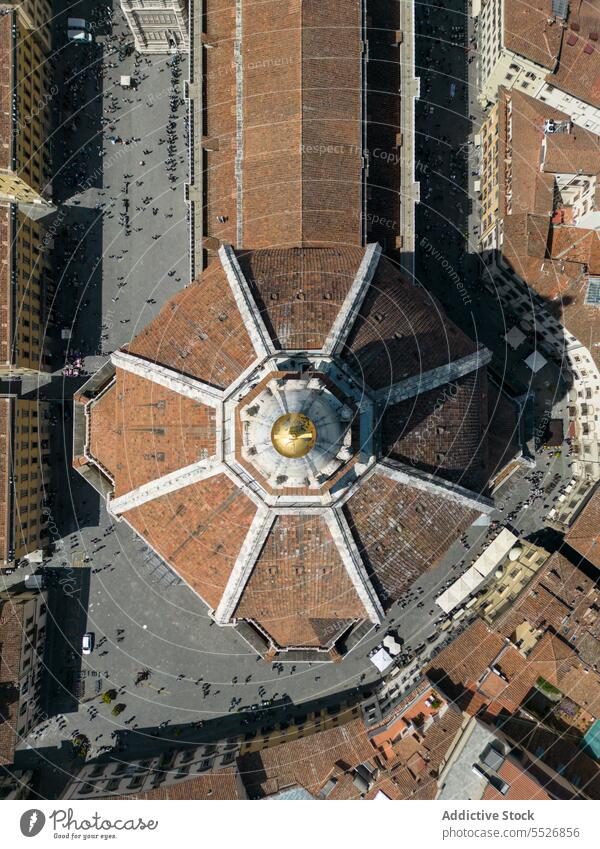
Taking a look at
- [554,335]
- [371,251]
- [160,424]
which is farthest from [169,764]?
[554,335]

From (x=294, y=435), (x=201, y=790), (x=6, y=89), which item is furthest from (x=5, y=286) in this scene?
(x=201, y=790)

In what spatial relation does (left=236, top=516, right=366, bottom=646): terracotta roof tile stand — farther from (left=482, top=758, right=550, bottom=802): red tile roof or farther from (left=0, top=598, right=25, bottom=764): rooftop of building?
(left=0, top=598, right=25, bottom=764): rooftop of building

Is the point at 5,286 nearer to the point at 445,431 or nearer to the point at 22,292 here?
the point at 22,292

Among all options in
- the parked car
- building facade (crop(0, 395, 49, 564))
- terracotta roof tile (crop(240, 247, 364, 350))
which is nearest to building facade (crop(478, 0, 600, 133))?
terracotta roof tile (crop(240, 247, 364, 350))

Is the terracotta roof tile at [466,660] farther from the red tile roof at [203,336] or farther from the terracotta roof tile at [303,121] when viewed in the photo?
the terracotta roof tile at [303,121]

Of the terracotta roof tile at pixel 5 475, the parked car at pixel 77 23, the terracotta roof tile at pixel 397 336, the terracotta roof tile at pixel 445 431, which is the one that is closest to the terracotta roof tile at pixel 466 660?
the terracotta roof tile at pixel 445 431

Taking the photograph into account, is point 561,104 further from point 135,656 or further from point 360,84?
point 135,656
